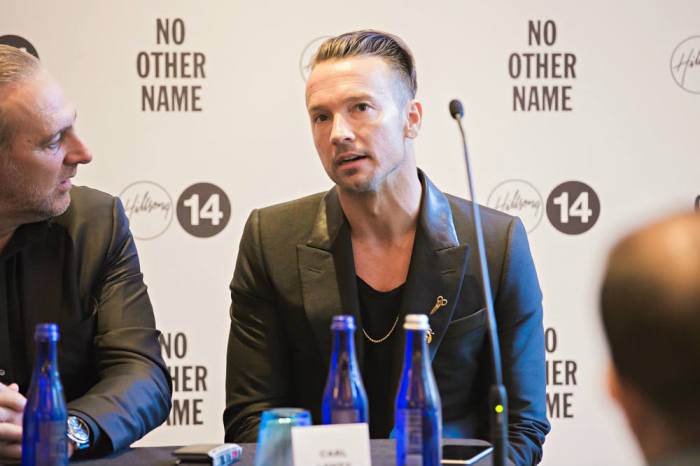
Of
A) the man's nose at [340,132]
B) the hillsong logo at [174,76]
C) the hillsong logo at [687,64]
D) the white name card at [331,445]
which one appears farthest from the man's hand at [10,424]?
the hillsong logo at [687,64]

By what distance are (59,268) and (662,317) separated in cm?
191

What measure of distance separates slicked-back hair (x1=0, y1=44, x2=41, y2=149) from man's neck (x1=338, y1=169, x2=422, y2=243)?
0.93 meters

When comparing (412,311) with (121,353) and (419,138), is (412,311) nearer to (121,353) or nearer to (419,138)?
(121,353)

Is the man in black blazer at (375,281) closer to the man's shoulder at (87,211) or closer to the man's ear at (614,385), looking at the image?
the man's shoulder at (87,211)

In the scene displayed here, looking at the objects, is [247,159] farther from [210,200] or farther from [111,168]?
[111,168]

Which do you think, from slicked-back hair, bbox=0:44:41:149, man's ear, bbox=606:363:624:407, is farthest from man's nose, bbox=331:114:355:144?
man's ear, bbox=606:363:624:407

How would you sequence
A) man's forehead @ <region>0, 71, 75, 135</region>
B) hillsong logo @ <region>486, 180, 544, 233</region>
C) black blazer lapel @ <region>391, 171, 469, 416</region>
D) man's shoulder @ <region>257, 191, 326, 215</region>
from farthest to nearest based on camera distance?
1. hillsong logo @ <region>486, 180, 544, 233</region>
2. man's shoulder @ <region>257, 191, 326, 215</region>
3. black blazer lapel @ <region>391, 171, 469, 416</region>
4. man's forehead @ <region>0, 71, 75, 135</region>

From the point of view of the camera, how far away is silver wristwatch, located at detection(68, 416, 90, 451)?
1.92m

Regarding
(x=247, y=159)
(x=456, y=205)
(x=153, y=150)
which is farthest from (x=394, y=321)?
(x=153, y=150)

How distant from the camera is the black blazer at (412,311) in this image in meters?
2.47

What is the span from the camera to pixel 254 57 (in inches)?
140

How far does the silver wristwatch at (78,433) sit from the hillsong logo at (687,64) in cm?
271

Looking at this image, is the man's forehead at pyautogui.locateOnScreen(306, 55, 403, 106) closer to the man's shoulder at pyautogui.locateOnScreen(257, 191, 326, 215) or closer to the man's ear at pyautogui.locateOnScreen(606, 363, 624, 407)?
the man's shoulder at pyautogui.locateOnScreen(257, 191, 326, 215)

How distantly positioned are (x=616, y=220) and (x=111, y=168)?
2041 millimetres
